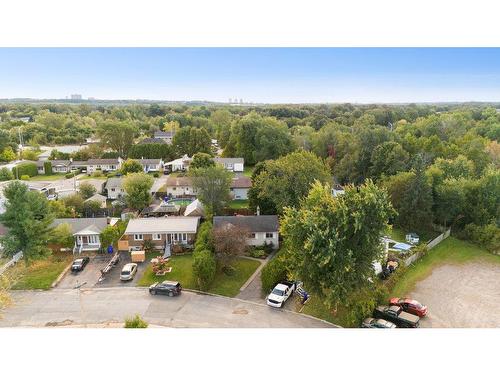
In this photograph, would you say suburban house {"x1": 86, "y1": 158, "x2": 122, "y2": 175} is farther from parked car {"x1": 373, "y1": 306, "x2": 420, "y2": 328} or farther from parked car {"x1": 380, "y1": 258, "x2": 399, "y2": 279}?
parked car {"x1": 373, "y1": 306, "x2": 420, "y2": 328}

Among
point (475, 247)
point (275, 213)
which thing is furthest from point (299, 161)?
point (475, 247)

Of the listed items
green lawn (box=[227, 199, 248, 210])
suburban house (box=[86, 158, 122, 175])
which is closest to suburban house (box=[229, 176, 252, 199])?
green lawn (box=[227, 199, 248, 210])

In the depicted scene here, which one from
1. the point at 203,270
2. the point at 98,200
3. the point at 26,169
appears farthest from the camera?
the point at 26,169

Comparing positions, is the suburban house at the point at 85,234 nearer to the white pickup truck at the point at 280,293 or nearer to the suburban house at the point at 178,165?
the white pickup truck at the point at 280,293

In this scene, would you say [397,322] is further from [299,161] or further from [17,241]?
[17,241]

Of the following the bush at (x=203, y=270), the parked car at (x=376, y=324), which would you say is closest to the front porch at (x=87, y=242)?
the bush at (x=203, y=270)

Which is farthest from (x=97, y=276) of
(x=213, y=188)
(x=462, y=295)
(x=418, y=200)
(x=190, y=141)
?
(x=190, y=141)

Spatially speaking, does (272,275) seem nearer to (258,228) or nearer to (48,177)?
(258,228)

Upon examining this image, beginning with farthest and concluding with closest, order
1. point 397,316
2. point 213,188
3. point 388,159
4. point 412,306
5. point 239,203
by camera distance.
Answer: point 239,203 < point 388,159 < point 213,188 < point 412,306 < point 397,316
